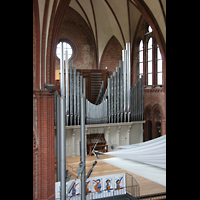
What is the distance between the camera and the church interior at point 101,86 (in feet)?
28.7

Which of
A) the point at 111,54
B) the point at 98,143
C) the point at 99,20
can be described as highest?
the point at 99,20

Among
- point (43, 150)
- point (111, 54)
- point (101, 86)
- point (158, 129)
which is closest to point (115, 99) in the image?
point (101, 86)

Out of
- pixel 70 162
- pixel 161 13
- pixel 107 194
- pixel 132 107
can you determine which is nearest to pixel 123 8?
pixel 161 13

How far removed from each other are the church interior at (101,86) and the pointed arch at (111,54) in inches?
2.9

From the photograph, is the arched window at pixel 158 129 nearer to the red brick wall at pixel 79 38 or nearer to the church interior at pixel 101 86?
the church interior at pixel 101 86

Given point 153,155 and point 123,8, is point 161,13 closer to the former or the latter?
point 123,8

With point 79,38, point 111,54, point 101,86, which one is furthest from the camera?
point 111,54

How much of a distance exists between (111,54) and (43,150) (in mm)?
10700

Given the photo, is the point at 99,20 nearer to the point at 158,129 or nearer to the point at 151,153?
the point at 158,129

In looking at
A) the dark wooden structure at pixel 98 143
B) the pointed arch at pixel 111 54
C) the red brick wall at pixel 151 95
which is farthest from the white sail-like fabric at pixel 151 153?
the pointed arch at pixel 111 54

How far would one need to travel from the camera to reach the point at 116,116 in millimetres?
11516

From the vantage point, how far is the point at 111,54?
17547 millimetres

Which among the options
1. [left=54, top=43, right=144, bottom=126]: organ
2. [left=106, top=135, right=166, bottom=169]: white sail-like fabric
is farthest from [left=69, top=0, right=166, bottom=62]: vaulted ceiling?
[left=106, top=135, right=166, bottom=169]: white sail-like fabric

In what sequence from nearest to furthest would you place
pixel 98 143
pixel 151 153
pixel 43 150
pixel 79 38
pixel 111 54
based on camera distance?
1. pixel 151 153
2. pixel 43 150
3. pixel 98 143
4. pixel 79 38
5. pixel 111 54
